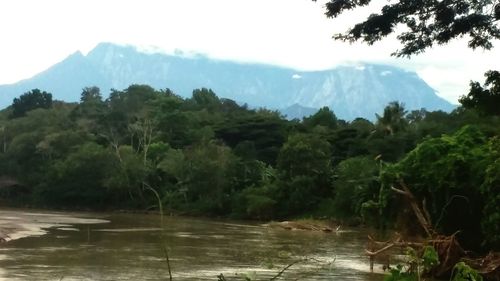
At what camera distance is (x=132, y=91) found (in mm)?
92188

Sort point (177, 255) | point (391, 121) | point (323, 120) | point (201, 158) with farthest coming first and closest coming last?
point (323, 120) < point (201, 158) < point (391, 121) < point (177, 255)

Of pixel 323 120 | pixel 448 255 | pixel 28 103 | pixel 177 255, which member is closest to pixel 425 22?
pixel 448 255

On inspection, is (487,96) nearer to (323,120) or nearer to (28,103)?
(323,120)

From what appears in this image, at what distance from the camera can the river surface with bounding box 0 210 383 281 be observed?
61.4 feet

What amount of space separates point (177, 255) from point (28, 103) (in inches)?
2457

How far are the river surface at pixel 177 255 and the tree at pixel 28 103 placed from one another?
46.6 meters

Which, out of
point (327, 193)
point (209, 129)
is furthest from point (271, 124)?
point (327, 193)

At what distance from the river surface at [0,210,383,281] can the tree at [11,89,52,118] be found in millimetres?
46569

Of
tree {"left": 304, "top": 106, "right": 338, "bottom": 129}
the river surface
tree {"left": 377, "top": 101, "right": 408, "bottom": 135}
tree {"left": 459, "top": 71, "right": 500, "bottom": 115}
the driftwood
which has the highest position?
tree {"left": 304, "top": 106, "right": 338, "bottom": 129}

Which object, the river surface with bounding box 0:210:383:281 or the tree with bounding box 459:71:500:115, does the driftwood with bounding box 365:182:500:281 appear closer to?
the river surface with bounding box 0:210:383:281

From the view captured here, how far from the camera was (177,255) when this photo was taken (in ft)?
78.4

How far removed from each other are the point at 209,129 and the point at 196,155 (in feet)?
35.4

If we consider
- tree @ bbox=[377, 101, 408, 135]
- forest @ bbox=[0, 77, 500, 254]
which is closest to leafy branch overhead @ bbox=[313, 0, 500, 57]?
forest @ bbox=[0, 77, 500, 254]

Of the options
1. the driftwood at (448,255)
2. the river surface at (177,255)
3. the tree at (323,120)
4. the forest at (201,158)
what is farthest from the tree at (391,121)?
the driftwood at (448,255)
